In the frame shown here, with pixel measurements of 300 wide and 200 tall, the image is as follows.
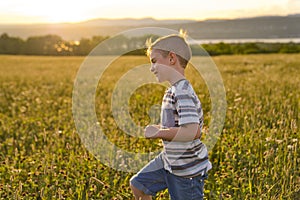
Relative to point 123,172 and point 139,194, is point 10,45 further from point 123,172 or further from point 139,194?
point 139,194

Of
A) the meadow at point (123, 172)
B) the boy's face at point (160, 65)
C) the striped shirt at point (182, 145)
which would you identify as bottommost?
the meadow at point (123, 172)

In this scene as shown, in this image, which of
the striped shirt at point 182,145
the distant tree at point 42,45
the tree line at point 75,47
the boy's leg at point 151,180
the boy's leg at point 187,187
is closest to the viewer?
the striped shirt at point 182,145

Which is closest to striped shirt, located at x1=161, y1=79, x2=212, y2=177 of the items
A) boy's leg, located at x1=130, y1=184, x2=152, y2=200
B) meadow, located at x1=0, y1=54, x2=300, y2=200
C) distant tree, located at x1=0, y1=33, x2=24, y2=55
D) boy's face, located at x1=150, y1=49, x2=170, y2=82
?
boy's face, located at x1=150, y1=49, x2=170, y2=82

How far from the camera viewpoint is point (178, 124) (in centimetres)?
342

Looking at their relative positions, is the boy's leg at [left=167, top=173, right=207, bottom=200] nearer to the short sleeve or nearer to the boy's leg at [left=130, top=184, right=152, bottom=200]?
the boy's leg at [left=130, top=184, right=152, bottom=200]

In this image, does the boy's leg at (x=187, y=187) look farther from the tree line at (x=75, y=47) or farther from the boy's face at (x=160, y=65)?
the tree line at (x=75, y=47)

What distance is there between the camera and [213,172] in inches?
197

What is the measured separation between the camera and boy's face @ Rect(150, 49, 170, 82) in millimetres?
3525

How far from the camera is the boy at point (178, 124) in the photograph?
11.0ft

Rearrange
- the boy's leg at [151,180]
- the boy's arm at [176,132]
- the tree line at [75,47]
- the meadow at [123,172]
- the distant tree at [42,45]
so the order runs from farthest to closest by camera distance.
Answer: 1. the distant tree at [42,45]
2. the tree line at [75,47]
3. the meadow at [123,172]
4. the boy's leg at [151,180]
5. the boy's arm at [176,132]

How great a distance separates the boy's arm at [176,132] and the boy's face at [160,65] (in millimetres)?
437

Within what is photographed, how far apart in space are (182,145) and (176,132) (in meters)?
0.21

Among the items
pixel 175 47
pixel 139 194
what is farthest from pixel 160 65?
pixel 139 194

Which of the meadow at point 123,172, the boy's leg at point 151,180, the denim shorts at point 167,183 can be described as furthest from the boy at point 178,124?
the meadow at point 123,172
